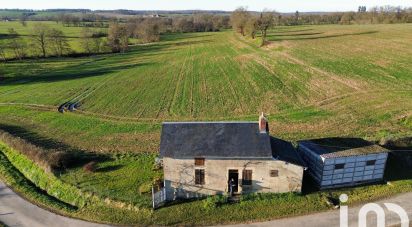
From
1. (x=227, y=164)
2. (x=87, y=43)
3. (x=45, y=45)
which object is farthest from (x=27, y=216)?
(x=45, y=45)

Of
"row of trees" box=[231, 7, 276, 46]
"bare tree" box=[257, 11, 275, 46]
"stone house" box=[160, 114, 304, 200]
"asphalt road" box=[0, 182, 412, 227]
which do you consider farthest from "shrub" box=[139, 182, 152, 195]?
"bare tree" box=[257, 11, 275, 46]

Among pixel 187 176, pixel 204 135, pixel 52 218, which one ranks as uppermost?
pixel 204 135

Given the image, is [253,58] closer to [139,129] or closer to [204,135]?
[139,129]

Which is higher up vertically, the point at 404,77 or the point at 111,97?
the point at 404,77

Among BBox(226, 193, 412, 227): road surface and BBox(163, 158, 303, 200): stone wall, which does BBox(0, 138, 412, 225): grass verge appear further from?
BBox(163, 158, 303, 200): stone wall

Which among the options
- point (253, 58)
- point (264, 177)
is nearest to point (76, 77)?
point (253, 58)

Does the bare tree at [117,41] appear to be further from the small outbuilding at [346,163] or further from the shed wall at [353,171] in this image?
the shed wall at [353,171]
